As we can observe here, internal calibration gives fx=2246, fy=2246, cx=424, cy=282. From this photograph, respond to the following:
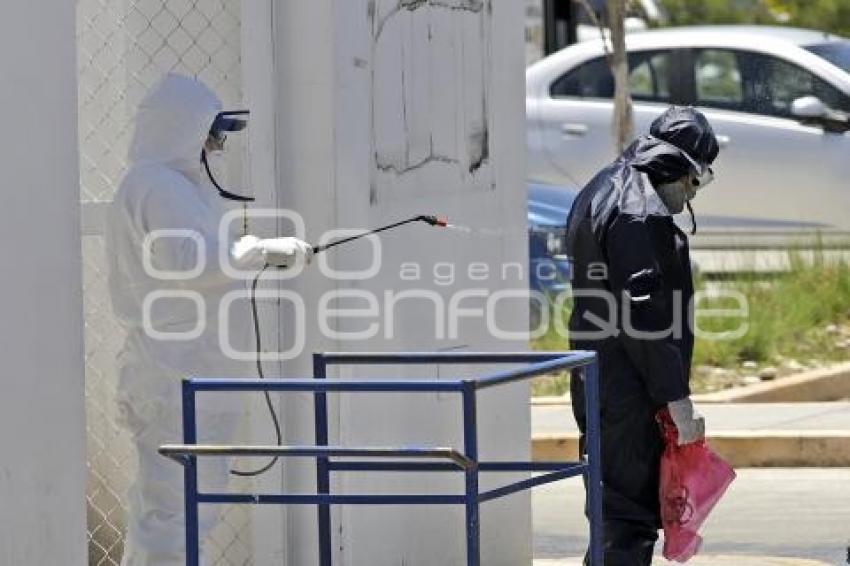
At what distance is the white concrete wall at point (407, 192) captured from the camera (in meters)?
7.12

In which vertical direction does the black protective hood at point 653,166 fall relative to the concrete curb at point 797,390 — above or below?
above

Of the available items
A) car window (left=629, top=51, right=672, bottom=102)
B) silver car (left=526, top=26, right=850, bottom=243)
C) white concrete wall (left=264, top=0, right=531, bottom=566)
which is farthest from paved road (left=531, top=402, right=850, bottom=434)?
car window (left=629, top=51, right=672, bottom=102)

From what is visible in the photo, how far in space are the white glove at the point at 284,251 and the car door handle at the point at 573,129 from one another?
33.0ft

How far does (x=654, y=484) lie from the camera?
7238 mm

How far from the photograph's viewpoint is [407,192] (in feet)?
24.7

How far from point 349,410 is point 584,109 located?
9.32 m

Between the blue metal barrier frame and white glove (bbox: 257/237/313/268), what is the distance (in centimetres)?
31

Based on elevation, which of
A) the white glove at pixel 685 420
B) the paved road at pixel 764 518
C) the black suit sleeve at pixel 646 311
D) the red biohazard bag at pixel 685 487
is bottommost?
the paved road at pixel 764 518

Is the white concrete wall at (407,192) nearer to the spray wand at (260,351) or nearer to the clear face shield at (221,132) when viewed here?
the spray wand at (260,351)

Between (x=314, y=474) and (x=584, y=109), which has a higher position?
(x=584, y=109)

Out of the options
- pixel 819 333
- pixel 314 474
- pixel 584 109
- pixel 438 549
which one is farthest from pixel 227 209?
A: pixel 584 109

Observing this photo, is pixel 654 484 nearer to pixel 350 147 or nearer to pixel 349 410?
pixel 349 410

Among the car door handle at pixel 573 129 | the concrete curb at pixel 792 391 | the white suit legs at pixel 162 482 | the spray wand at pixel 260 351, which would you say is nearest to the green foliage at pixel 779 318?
the concrete curb at pixel 792 391

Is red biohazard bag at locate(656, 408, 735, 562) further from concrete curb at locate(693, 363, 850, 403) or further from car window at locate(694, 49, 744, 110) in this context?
car window at locate(694, 49, 744, 110)
